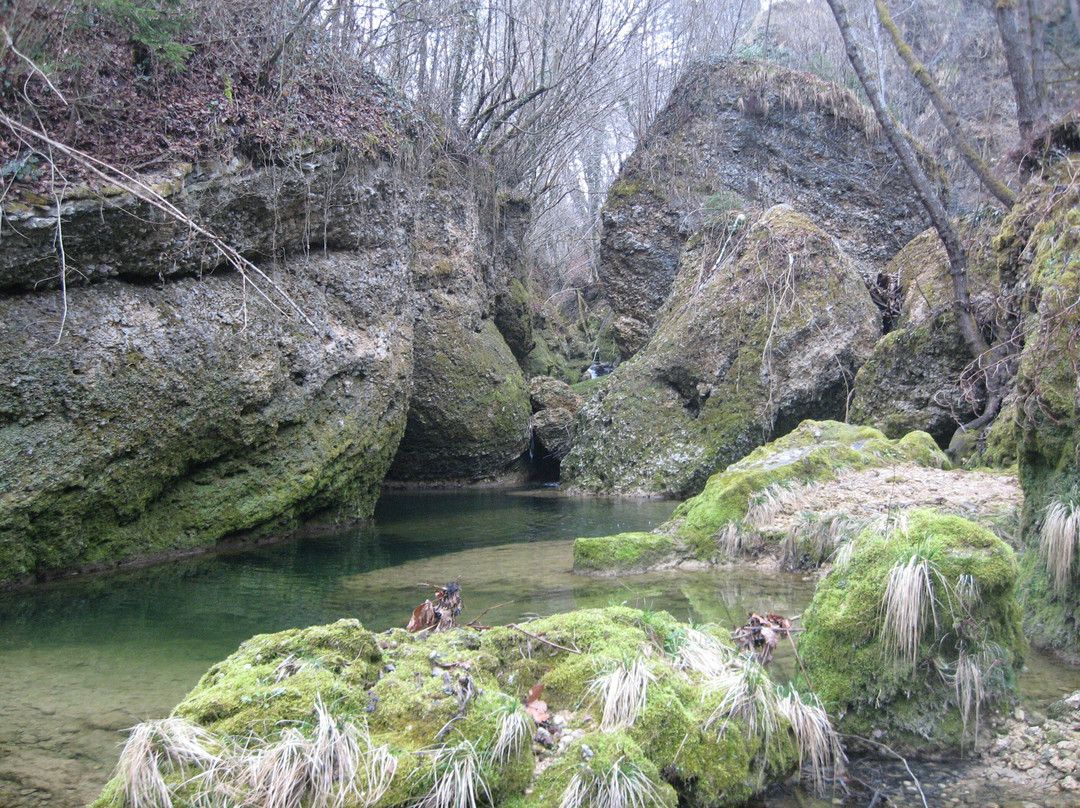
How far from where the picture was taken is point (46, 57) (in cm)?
755

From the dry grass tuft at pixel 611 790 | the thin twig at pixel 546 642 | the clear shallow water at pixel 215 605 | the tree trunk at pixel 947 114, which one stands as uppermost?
the tree trunk at pixel 947 114

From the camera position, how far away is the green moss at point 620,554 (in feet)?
23.4

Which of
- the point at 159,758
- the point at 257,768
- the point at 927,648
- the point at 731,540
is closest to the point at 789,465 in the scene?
the point at 731,540

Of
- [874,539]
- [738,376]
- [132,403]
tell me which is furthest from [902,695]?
[738,376]

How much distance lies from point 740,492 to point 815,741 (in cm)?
470

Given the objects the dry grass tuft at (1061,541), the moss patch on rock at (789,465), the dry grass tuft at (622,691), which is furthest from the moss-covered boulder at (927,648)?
the moss patch on rock at (789,465)

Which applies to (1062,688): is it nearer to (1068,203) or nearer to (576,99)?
(1068,203)

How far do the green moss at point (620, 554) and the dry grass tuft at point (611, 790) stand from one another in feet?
14.3

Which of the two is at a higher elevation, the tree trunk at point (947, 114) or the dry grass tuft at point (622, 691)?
the tree trunk at point (947, 114)

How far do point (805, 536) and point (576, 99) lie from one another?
43.1 feet

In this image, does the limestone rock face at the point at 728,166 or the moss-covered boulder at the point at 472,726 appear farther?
the limestone rock face at the point at 728,166

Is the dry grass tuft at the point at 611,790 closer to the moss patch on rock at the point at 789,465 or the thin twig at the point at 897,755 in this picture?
the thin twig at the point at 897,755

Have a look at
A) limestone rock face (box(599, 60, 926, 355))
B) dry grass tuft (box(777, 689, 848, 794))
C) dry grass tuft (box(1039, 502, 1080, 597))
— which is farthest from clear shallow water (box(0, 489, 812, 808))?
limestone rock face (box(599, 60, 926, 355))

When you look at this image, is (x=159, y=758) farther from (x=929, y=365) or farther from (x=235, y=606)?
(x=929, y=365)
